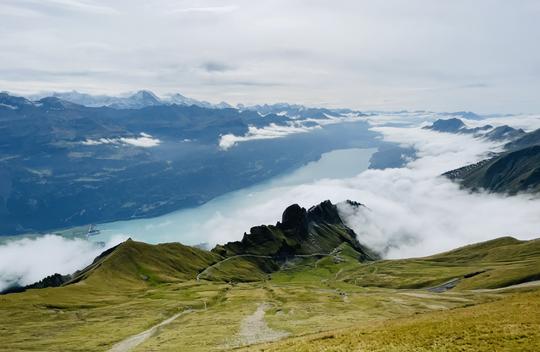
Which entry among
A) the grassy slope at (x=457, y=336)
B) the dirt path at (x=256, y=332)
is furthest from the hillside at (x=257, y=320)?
the dirt path at (x=256, y=332)

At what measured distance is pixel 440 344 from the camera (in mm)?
40469

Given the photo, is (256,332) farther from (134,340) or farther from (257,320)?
(134,340)

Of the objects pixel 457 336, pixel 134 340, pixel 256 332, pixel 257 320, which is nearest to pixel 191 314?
pixel 257 320

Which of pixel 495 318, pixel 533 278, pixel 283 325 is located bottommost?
pixel 533 278

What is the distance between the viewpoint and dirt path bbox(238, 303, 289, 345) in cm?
7924

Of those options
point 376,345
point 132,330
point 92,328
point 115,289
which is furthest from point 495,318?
point 115,289

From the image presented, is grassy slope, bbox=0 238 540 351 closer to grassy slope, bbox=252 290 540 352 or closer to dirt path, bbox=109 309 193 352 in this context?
grassy slope, bbox=252 290 540 352

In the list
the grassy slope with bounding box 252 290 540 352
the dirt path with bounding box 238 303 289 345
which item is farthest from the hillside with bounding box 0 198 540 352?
the dirt path with bounding box 238 303 289 345

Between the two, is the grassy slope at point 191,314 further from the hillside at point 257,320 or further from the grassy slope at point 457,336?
the grassy slope at point 457,336

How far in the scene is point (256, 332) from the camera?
88.7 m

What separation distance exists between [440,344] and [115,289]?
588 ft

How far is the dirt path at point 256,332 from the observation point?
79.2 m

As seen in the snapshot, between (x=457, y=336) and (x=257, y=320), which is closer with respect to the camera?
(x=457, y=336)

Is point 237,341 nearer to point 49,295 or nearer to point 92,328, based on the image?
point 92,328
